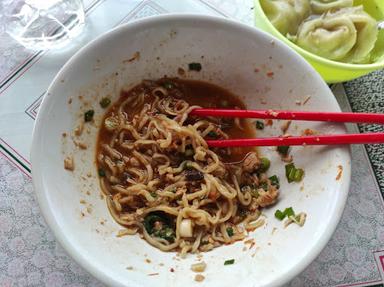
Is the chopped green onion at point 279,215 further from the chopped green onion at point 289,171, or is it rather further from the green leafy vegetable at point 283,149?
the green leafy vegetable at point 283,149

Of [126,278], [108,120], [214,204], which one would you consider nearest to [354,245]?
[214,204]

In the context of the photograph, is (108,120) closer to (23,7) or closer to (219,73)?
(219,73)

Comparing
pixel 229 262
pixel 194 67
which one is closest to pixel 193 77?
pixel 194 67

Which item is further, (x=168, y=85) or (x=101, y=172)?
(x=168, y=85)

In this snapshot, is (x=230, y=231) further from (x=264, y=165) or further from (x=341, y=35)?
(x=341, y=35)

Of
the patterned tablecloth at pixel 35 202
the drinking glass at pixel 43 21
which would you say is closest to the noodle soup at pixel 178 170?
the patterned tablecloth at pixel 35 202

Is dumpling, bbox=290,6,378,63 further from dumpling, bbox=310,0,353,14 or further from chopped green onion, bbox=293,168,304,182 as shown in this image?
chopped green onion, bbox=293,168,304,182

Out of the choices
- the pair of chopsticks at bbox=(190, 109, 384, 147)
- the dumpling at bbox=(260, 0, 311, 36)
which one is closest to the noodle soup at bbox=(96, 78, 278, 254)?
the pair of chopsticks at bbox=(190, 109, 384, 147)
